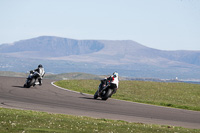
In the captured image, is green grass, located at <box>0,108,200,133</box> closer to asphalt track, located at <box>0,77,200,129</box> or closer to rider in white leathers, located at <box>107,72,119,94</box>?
asphalt track, located at <box>0,77,200,129</box>

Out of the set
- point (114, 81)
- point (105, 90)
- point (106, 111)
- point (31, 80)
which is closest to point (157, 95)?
point (105, 90)

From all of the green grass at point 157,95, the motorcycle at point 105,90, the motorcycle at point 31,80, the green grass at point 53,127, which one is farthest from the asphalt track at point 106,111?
the motorcycle at point 31,80

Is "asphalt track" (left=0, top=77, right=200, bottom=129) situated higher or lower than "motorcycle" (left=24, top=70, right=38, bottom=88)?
lower

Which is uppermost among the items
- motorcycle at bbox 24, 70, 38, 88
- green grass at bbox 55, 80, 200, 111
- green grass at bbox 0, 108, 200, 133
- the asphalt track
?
motorcycle at bbox 24, 70, 38, 88

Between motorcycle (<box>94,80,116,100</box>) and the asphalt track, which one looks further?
motorcycle (<box>94,80,116,100</box>)

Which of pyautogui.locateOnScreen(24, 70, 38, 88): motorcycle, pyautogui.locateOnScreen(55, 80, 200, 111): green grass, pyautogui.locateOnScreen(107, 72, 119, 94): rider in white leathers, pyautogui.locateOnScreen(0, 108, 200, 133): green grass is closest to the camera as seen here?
pyautogui.locateOnScreen(0, 108, 200, 133): green grass

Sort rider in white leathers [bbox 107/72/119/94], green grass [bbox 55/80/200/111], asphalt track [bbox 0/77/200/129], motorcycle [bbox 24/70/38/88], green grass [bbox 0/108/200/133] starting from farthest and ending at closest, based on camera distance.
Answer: motorcycle [bbox 24/70/38/88] < green grass [bbox 55/80/200/111] < rider in white leathers [bbox 107/72/119/94] < asphalt track [bbox 0/77/200/129] < green grass [bbox 0/108/200/133]

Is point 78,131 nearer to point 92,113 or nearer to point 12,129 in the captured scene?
point 12,129

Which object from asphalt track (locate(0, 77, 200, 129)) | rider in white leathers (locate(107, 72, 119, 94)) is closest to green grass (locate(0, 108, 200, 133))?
asphalt track (locate(0, 77, 200, 129))

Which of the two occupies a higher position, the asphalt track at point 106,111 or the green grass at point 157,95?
the green grass at point 157,95

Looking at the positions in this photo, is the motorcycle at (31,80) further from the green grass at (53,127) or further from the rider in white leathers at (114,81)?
the green grass at (53,127)

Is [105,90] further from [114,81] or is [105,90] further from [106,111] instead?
[106,111]

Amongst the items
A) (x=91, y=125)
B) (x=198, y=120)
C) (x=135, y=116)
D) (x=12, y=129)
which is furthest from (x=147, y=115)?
(x=12, y=129)

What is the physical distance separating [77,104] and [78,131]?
10.3 meters
